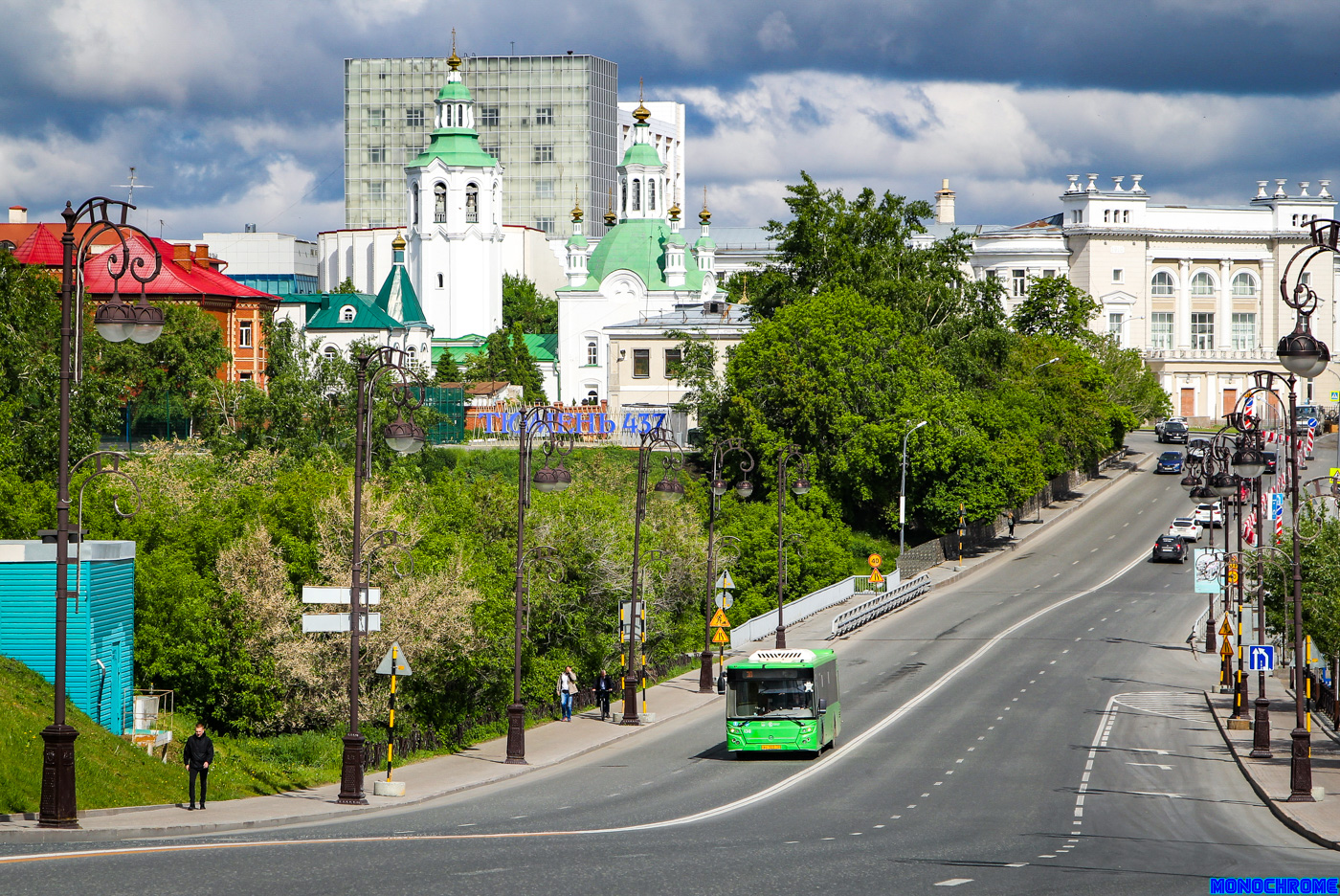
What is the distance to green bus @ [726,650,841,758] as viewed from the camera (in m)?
33.8

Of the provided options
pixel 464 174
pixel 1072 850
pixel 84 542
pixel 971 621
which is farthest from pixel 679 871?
pixel 464 174

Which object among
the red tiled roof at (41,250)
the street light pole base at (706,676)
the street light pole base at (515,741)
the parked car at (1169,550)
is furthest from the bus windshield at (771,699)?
the red tiled roof at (41,250)

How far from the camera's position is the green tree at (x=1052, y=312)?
105 meters

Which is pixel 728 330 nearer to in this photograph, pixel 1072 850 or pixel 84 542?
pixel 84 542

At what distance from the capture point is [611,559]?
46.0 m

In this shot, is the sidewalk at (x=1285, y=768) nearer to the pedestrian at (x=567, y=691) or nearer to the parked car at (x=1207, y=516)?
the pedestrian at (x=567, y=691)

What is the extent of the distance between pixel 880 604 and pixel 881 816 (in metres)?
38.9

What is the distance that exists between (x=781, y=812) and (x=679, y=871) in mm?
7495

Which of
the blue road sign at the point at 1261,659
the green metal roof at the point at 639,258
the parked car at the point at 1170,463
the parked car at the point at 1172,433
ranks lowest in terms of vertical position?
the blue road sign at the point at 1261,659

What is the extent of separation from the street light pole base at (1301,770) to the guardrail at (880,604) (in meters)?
32.0

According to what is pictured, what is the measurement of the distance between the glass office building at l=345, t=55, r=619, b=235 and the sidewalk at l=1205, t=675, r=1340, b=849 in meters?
152

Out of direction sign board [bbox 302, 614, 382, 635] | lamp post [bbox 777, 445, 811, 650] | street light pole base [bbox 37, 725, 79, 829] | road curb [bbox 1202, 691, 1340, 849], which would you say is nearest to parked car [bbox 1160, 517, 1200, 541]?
lamp post [bbox 777, 445, 811, 650]

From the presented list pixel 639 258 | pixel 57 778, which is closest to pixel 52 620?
pixel 57 778

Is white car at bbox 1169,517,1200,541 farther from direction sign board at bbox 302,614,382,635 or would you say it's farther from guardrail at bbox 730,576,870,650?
direction sign board at bbox 302,614,382,635
